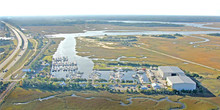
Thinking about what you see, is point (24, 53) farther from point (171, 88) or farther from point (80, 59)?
point (171, 88)

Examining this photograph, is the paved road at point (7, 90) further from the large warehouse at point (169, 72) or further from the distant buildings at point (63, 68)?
the large warehouse at point (169, 72)

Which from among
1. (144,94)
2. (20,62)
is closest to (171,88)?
(144,94)

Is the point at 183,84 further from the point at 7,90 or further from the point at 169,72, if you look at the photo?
the point at 7,90

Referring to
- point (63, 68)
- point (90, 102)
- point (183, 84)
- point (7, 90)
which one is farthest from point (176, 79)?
point (7, 90)

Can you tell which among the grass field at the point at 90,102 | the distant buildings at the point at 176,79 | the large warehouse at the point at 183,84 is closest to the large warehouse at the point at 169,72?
the distant buildings at the point at 176,79

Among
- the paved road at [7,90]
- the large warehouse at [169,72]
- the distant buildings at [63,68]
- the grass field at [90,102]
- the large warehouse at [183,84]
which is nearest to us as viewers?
the grass field at [90,102]

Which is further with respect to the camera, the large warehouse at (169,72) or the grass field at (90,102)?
the large warehouse at (169,72)

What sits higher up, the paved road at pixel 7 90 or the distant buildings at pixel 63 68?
the distant buildings at pixel 63 68

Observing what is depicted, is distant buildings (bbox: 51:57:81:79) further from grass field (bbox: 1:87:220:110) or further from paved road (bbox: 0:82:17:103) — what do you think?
grass field (bbox: 1:87:220:110)

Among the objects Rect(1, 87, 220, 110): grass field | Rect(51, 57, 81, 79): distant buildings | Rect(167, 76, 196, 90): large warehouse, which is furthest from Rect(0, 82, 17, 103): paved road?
Rect(167, 76, 196, 90): large warehouse
